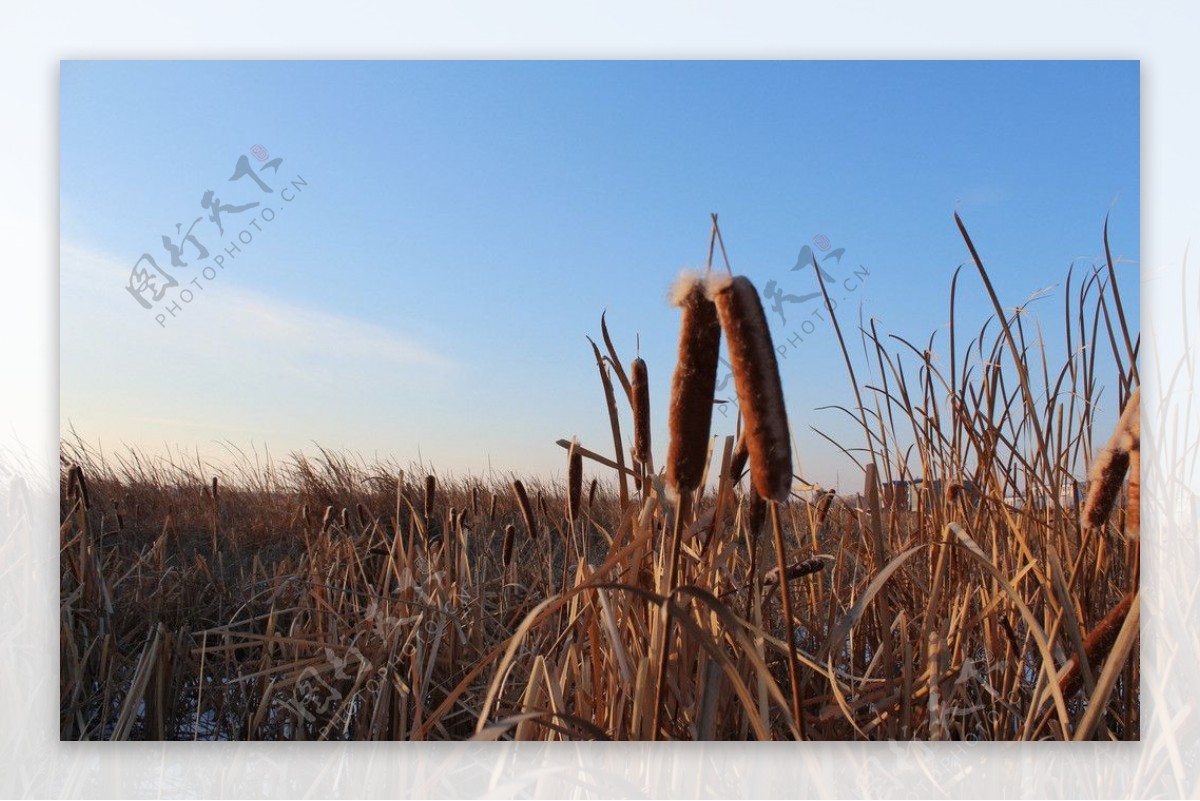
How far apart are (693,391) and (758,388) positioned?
0.08 m

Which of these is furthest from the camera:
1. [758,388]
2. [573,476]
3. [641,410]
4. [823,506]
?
[823,506]

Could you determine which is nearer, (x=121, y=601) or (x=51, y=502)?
(x=51, y=502)

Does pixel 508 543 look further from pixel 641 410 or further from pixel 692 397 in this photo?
pixel 692 397

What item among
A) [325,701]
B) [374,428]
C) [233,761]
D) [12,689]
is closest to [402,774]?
[325,701]

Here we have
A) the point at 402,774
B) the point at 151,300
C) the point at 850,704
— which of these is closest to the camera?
the point at 850,704

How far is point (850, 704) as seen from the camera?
64.7 inches

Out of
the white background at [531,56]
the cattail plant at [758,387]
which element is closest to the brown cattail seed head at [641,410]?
the cattail plant at [758,387]

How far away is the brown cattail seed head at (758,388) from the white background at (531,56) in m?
0.99

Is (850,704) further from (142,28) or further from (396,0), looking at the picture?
(142,28)

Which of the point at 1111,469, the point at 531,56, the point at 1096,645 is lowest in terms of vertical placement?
the point at 1096,645

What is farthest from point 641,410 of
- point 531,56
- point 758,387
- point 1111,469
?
point 531,56

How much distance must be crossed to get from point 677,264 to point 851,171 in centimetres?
43

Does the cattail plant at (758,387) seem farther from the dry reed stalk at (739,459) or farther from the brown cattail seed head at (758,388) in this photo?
the dry reed stalk at (739,459)

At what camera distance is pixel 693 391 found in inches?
40.3
